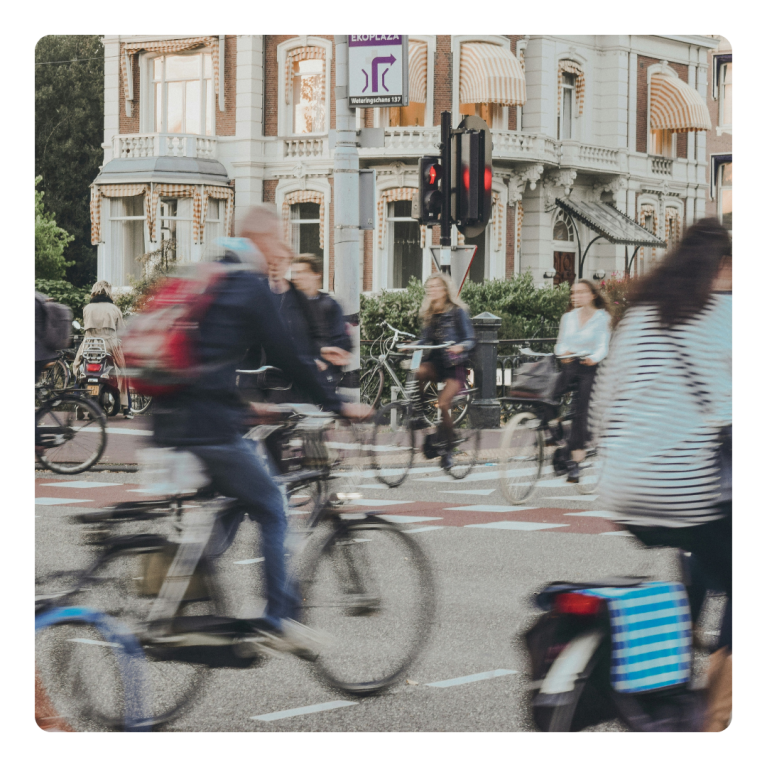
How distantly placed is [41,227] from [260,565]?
113 ft

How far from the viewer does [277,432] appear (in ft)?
19.7

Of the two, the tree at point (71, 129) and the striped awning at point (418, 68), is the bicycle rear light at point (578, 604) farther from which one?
the tree at point (71, 129)

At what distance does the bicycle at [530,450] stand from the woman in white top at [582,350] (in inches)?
2.8

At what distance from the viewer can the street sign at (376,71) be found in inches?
479

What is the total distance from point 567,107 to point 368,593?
27182 mm

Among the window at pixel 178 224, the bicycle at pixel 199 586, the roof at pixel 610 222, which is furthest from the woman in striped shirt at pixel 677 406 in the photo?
the window at pixel 178 224

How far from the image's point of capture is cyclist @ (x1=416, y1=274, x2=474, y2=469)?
11.0 metres

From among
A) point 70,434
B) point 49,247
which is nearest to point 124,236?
point 49,247

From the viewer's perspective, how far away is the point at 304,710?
4.45 m

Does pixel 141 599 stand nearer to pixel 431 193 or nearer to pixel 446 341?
pixel 446 341
